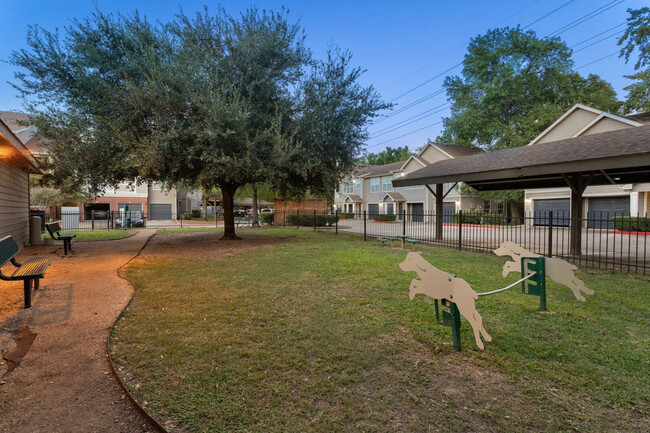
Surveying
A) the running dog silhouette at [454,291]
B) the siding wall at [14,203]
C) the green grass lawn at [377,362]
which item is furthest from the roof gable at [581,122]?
the siding wall at [14,203]

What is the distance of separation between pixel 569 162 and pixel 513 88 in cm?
3070

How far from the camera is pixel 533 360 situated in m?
3.01

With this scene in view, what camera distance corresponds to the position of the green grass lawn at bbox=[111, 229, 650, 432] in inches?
89.5

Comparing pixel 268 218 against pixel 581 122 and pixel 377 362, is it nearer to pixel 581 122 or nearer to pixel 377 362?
pixel 377 362

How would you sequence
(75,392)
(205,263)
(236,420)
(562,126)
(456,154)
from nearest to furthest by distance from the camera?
(236,420) < (75,392) < (205,263) < (562,126) < (456,154)

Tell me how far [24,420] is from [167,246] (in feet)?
33.9

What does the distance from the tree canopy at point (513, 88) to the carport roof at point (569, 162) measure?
21826 millimetres

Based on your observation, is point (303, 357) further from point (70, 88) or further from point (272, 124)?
point (70, 88)

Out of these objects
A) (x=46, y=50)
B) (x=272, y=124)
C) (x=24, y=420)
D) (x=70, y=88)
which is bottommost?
(x=24, y=420)

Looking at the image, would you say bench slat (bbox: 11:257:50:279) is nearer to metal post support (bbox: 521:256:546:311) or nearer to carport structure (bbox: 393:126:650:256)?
metal post support (bbox: 521:256:546:311)

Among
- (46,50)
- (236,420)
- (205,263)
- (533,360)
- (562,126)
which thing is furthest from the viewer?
(562,126)

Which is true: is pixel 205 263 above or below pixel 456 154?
below

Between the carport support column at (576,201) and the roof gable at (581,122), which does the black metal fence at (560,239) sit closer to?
the carport support column at (576,201)

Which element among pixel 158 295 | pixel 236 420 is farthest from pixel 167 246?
pixel 236 420
